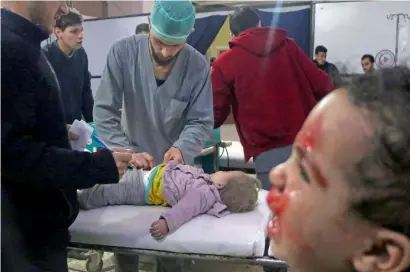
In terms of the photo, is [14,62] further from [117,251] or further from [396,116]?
[396,116]

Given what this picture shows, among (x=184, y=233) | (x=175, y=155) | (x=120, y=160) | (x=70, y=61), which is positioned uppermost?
(x=70, y=61)

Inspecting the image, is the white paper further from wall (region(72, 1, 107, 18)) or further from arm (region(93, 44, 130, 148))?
wall (region(72, 1, 107, 18))

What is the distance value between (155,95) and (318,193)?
4.36 ft

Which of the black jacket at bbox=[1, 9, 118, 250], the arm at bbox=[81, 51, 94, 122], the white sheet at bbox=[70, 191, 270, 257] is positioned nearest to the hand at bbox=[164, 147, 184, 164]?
the white sheet at bbox=[70, 191, 270, 257]

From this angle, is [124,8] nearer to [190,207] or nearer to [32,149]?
[190,207]

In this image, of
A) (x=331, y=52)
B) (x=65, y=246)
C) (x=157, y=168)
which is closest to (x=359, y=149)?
(x=65, y=246)

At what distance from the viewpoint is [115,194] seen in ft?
5.43

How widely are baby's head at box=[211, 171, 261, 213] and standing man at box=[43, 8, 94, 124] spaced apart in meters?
1.34

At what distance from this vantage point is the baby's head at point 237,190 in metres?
1.61

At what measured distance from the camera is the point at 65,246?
4.26ft

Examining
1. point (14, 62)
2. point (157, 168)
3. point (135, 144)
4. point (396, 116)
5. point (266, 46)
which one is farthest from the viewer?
point (266, 46)

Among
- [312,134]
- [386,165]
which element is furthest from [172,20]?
[386,165]

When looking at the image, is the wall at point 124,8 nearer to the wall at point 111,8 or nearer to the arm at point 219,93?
the wall at point 111,8

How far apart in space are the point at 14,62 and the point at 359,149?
2.81ft
